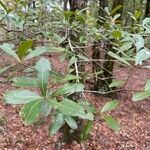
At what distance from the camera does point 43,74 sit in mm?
1142

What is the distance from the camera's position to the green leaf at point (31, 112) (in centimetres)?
97

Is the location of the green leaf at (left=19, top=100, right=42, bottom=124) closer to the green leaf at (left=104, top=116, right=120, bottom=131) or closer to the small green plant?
the small green plant

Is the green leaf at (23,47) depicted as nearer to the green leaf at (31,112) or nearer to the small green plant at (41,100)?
the small green plant at (41,100)

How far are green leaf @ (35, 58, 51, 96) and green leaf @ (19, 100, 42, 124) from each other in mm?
71

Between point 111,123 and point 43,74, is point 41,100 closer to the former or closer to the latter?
point 43,74

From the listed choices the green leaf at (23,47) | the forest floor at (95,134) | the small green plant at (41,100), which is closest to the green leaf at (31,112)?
the small green plant at (41,100)

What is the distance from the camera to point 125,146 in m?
6.32

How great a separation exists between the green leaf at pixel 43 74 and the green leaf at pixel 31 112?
2.8 inches

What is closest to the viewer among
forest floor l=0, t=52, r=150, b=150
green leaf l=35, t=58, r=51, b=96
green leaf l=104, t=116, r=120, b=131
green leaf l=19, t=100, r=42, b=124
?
green leaf l=19, t=100, r=42, b=124

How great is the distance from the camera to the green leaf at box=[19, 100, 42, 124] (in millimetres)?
971

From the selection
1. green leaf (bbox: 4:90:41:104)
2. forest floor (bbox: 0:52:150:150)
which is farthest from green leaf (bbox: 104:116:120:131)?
forest floor (bbox: 0:52:150:150)

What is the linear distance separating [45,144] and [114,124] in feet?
15.5

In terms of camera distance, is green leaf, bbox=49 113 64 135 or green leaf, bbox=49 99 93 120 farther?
green leaf, bbox=49 113 64 135

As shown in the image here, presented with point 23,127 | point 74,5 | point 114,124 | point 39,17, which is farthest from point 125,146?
point 114,124
